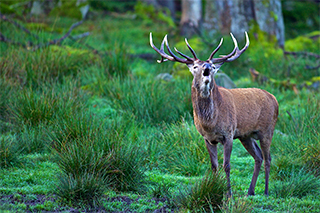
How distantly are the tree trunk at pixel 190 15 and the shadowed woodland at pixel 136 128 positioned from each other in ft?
7.35

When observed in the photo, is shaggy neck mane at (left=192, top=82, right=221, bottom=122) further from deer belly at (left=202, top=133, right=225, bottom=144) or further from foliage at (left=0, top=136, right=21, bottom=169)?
foliage at (left=0, top=136, right=21, bottom=169)

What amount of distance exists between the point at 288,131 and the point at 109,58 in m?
5.19

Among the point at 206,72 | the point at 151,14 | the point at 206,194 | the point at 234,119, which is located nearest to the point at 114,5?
the point at 151,14

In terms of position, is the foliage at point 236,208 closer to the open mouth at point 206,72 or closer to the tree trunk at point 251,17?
the open mouth at point 206,72

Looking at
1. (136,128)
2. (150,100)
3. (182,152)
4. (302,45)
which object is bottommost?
(182,152)

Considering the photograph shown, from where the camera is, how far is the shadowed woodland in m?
5.59

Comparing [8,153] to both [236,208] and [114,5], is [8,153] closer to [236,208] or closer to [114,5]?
[236,208]

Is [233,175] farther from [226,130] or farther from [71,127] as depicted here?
[71,127]

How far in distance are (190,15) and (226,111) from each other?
43.4ft

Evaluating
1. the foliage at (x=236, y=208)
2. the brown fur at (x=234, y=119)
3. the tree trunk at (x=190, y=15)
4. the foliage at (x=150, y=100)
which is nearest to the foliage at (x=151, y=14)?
the tree trunk at (x=190, y=15)

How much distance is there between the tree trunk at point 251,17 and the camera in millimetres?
15234

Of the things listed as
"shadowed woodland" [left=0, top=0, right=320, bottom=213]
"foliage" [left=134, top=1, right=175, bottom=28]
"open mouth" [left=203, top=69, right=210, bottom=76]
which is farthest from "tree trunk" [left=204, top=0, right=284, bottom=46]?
"open mouth" [left=203, top=69, right=210, bottom=76]

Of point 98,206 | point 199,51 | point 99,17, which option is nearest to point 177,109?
point 98,206

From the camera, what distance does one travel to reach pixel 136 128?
846cm
